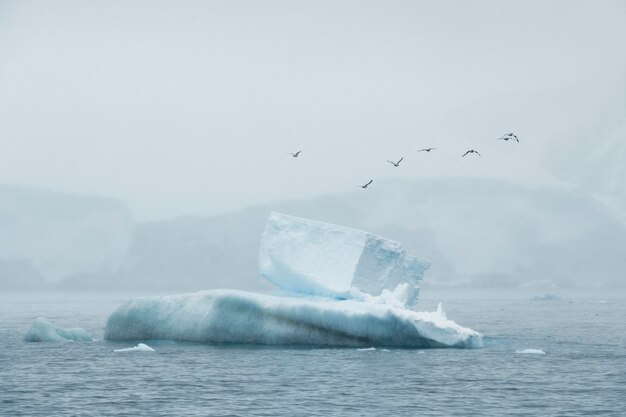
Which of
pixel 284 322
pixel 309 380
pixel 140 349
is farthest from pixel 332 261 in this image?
pixel 309 380

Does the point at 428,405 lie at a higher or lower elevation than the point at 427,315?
lower

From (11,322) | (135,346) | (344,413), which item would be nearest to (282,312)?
(135,346)

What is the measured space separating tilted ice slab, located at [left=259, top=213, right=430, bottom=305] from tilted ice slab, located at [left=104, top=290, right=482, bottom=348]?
3.39ft

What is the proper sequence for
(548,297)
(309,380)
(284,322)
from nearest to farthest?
(309,380) < (284,322) < (548,297)

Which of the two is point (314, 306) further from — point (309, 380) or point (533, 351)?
point (533, 351)

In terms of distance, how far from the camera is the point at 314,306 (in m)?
30.6

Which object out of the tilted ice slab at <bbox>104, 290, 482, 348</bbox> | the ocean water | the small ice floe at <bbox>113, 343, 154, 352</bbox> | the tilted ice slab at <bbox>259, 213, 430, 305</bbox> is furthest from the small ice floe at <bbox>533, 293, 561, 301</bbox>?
the small ice floe at <bbox>113, 343, 154, 352</bbox>

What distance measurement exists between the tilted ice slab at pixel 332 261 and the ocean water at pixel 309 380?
126 inches

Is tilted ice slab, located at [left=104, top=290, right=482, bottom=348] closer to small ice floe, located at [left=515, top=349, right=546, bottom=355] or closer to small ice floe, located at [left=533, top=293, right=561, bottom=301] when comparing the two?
small ice floe, located at [left=515, top=349, right=546, bottom=355]

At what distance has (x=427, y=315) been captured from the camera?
30.9m

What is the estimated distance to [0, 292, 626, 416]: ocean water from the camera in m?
21.5

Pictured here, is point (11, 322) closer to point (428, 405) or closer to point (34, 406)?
point (34, 406)

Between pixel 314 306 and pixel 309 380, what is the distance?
19.0 feet

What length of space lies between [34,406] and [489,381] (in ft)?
35.9
